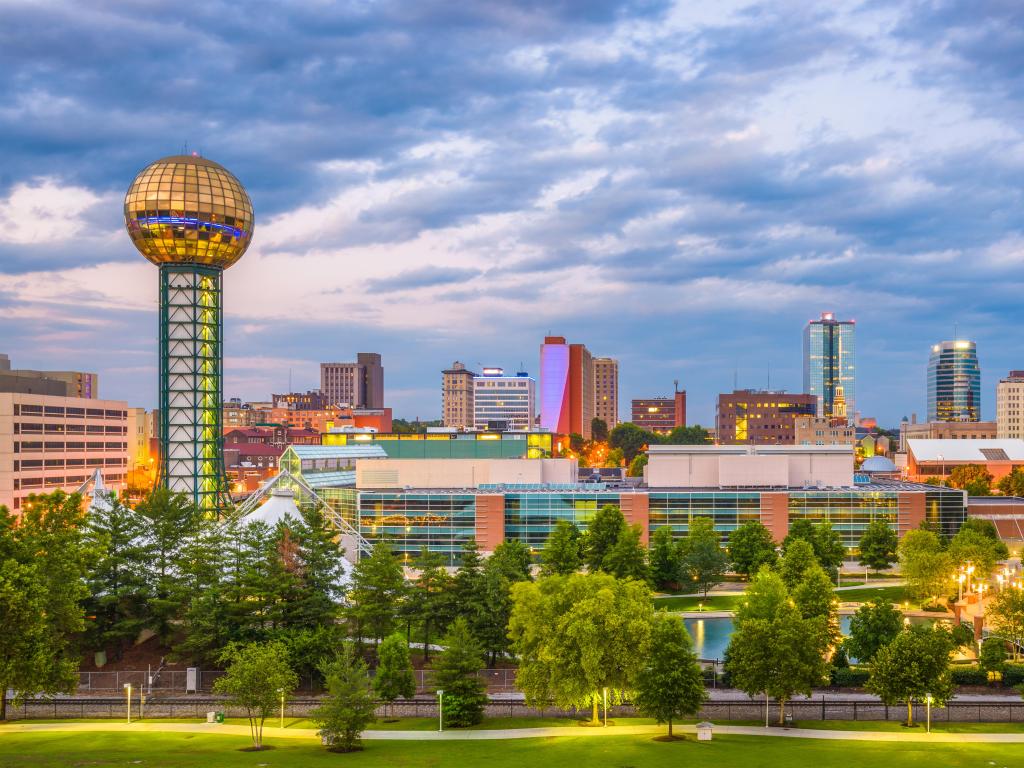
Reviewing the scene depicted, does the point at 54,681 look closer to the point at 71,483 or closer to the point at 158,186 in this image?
the point at 158,186

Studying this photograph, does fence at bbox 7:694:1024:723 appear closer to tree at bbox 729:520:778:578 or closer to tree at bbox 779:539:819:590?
tree at bbox 779:539:819:590

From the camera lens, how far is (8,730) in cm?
4850

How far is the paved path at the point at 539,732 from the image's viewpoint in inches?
1833

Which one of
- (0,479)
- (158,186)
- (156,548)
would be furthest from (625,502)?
(0,479)

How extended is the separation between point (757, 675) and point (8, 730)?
37.1 metres

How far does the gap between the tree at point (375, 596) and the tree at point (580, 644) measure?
12.7 meters

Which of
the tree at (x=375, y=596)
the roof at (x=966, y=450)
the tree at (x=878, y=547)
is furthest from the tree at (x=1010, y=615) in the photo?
the roof at (x=966, y=450)

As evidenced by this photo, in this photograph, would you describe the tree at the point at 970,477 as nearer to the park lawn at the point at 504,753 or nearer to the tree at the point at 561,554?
the tree at the point at 561,554

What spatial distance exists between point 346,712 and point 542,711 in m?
11.6

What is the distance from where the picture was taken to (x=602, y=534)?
298 ft

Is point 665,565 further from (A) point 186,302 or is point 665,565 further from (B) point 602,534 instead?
(A) point 186,302

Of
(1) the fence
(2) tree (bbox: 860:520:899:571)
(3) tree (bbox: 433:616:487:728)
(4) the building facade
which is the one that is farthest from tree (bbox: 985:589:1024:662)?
(4) the building facade

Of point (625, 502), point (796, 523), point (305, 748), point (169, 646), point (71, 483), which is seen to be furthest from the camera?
point (71, 483)

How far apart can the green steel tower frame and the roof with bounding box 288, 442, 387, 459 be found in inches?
787
